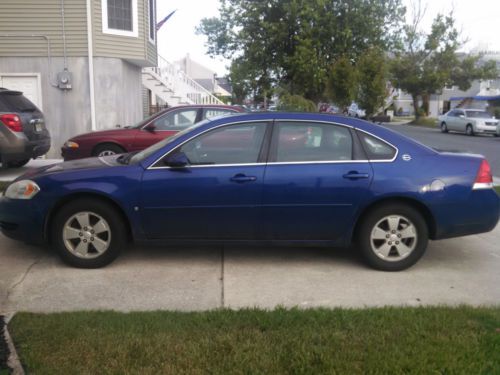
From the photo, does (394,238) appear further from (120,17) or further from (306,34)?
(306,34)

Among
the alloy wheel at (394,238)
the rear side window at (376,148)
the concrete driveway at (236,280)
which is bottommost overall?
the concrete driveway at (236,280)

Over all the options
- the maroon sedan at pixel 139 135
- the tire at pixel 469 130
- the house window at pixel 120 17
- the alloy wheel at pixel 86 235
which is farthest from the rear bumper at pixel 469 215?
the tire at pixel 469 130

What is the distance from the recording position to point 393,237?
16.6 feet

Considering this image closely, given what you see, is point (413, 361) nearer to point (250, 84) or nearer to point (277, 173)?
point (277, 173)

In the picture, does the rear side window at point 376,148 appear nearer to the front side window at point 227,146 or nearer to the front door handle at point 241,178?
the front side window at point 227,146

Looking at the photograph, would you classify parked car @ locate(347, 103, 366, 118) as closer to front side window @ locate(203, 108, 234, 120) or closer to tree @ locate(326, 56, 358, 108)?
tree @ locate(326, 56, 358, 108)

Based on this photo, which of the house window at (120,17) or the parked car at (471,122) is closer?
the house window at (120,17)

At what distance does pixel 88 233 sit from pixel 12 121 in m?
5.54

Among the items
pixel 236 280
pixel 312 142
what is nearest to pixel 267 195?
pixel 312 142

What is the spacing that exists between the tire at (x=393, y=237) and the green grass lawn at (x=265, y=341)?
1.05m

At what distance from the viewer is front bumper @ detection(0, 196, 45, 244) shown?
5.00 metres

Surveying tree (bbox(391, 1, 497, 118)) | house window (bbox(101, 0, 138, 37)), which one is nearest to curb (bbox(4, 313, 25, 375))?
house window (bbox(101, 0, 138, 37))

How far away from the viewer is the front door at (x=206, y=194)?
4.92 metres

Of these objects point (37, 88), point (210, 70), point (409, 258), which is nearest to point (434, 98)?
point (210, 70)
